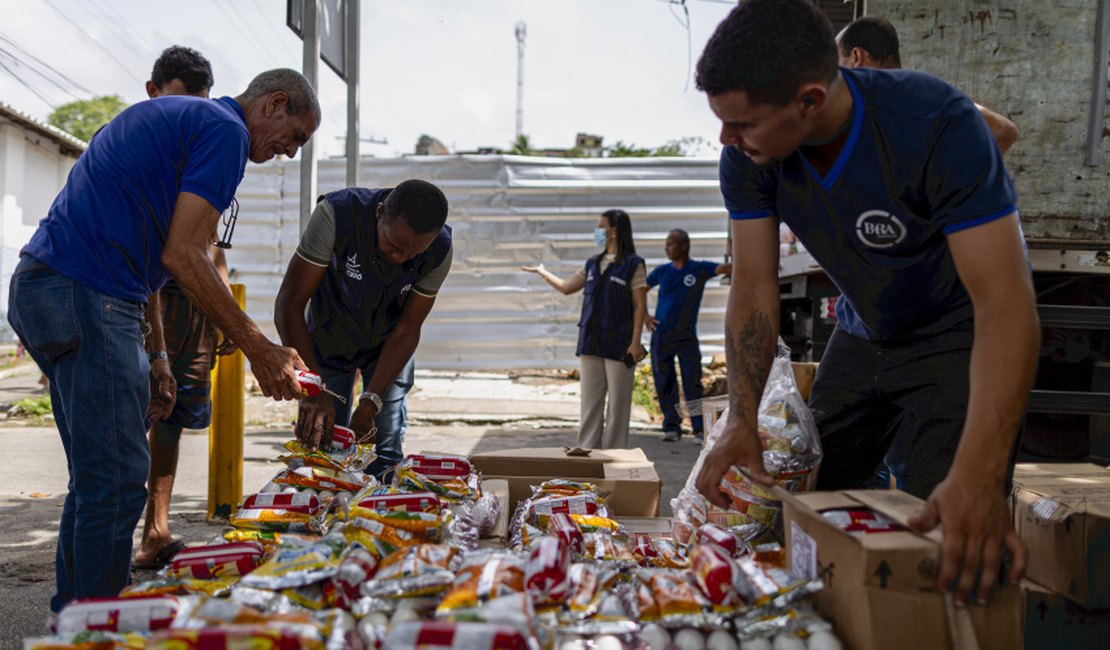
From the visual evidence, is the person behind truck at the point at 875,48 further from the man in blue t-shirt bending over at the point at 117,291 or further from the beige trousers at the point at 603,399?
the beige trousers at the point at 603,399

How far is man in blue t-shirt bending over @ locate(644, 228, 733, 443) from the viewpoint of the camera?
7918 millimetres

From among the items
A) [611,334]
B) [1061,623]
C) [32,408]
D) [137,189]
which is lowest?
[32,408]

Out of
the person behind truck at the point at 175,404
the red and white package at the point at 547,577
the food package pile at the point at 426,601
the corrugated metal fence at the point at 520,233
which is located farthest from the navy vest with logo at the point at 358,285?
the corrugated metal fence at the point at 520,233

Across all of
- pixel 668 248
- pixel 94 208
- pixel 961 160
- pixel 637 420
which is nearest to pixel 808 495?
pixel 961 160

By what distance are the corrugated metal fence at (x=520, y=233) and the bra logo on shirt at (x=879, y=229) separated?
9150mm

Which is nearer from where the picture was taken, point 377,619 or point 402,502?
point 377,619

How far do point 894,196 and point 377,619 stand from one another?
149 centimetres

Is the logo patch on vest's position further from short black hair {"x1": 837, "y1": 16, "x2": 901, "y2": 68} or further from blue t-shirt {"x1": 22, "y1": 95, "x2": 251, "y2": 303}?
short black hair {"x1": 837, "y1": 16, "x2": 901, "y2": 68}

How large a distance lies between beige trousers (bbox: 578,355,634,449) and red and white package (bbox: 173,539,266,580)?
15.7ft

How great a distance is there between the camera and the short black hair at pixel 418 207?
3352mm

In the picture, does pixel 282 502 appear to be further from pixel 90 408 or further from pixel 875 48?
pixel 875 48

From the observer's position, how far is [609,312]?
22.0ft

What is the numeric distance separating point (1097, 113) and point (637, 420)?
17.7 ft

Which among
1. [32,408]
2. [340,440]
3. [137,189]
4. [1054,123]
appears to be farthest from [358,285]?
[32,408]
